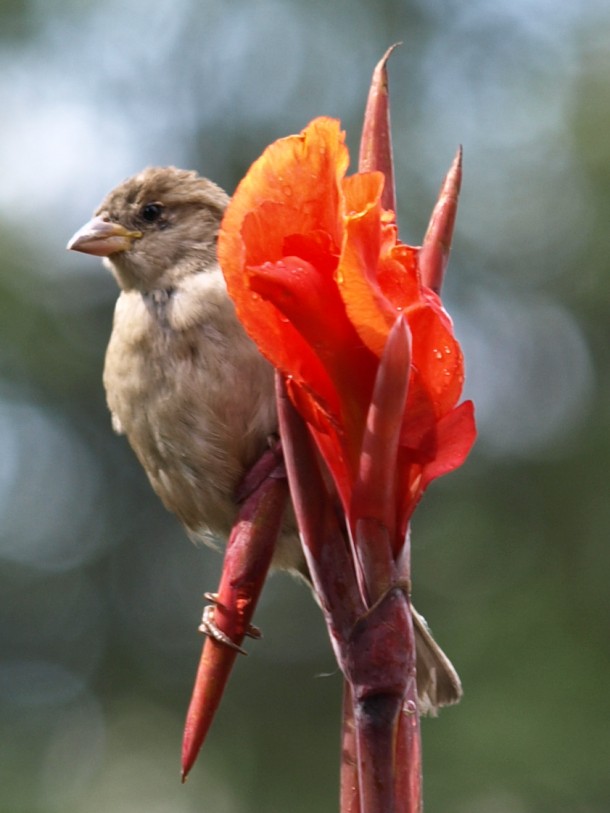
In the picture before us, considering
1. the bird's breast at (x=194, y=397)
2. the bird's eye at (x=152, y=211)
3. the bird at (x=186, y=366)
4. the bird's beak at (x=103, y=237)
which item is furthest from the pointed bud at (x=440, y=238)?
the bird's eye at (x=152, y=211)

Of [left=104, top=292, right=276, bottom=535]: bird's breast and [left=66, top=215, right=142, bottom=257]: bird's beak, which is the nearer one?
[left=104, top=292, right=276, bottom=535]: bird's breast

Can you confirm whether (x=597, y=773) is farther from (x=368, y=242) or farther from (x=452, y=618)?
(x=368, y=242)

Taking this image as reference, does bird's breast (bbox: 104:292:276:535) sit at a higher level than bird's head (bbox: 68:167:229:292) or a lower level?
lower

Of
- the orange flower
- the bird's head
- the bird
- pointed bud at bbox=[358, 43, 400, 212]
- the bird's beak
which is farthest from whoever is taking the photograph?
the bird's head

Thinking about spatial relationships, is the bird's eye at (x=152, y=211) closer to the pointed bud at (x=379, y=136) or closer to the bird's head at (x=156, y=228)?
the bird's head at (x=156, y=228)

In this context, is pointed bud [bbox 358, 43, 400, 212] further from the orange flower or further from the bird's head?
the bird's head

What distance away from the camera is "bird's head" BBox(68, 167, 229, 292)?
290 centimetres

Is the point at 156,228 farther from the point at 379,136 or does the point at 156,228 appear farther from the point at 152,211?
the point at 379,136

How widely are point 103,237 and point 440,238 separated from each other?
1971mm

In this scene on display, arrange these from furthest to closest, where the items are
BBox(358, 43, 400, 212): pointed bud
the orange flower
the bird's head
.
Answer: the bird's head
BBox(358, 43, 400, 212): pointed bud
the orange flower

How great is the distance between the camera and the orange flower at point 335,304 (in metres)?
0.97

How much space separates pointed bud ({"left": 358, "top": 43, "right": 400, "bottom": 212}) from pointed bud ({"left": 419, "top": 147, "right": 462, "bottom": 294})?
45mm

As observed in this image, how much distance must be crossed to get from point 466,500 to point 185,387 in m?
5.62

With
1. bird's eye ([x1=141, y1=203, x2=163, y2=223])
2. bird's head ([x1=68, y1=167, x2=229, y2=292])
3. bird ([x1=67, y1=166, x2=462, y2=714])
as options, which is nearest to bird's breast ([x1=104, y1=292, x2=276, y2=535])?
bird ([x1=67, y1=166, x2=462, y2=714])
